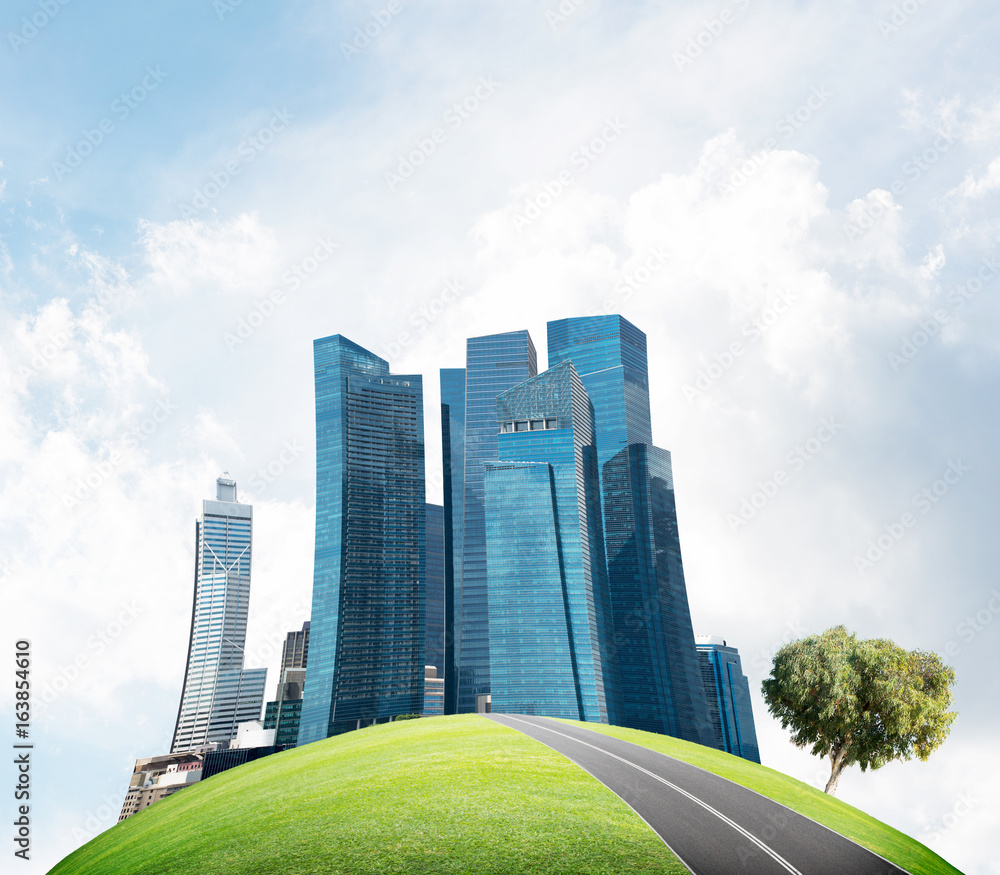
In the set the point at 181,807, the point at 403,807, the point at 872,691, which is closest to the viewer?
the point at 403,807

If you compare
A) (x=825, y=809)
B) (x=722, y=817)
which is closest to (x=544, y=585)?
(x=825, y=809)

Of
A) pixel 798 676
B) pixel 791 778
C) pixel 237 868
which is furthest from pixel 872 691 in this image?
pixel 237 868

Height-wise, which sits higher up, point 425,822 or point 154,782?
point 425,822

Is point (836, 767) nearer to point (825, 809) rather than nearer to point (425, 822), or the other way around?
point (825, 809)

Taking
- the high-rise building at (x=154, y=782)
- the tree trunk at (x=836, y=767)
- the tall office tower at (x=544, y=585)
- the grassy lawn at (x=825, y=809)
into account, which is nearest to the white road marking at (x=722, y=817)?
the grassy lawn at (x=825, y=809)

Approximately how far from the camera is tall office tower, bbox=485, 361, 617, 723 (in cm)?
17075

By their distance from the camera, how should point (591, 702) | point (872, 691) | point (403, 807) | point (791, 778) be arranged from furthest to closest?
point (591, 702), point (872, 691), point (791, 778), point (403, 807)

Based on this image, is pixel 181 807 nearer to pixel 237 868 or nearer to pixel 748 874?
pixel 237 868

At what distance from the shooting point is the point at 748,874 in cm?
2428

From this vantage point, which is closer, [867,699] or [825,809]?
[825,809]

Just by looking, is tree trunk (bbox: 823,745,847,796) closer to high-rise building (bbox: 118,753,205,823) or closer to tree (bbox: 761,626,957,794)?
tree (bbox: 761,626,957,794)

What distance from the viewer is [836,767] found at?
53875 mm

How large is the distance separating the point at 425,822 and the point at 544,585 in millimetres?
153960

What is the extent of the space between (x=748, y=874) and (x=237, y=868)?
1670cm
